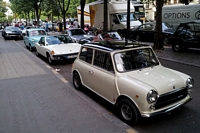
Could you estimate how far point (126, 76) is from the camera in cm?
448

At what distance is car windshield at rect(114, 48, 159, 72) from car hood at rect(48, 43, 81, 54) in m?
5.53

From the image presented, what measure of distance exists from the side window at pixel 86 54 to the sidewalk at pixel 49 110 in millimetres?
1040

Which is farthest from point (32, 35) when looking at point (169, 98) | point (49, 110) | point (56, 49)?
point (169, 98)

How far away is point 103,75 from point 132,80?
86 cm

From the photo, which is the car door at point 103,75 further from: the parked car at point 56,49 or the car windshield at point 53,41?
the car windshield at point 53,41

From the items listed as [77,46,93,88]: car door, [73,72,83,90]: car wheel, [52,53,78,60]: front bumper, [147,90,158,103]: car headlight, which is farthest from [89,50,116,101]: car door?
[52,53,78,60]: front bumper

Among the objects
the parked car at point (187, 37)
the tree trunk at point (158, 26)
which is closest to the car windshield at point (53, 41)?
the tree trunk at point (158, 26)

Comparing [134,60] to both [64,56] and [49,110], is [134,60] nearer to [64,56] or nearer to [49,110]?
[49,110]

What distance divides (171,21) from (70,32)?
30.4ft

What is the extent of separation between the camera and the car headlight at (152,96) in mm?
3861

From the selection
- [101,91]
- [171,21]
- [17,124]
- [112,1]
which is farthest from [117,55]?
[112,1]

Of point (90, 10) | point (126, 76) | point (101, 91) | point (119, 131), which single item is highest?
point (90, 10)

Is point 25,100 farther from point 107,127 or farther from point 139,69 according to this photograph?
point 139,69

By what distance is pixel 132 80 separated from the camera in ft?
14.1
